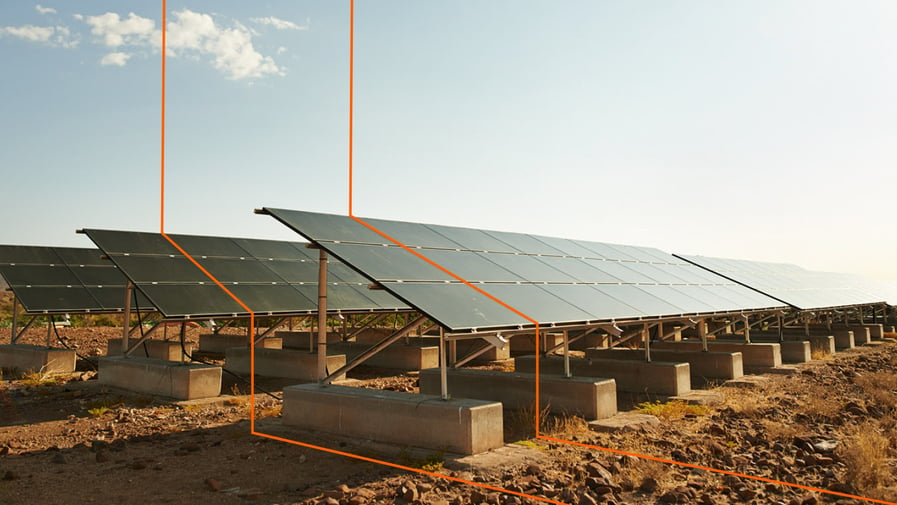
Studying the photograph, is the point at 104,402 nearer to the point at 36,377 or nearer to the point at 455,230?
the point at 36,377

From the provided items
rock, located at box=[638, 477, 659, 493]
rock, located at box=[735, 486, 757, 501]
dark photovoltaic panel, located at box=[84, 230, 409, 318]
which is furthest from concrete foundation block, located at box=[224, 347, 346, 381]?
rock, located at box=[735, 486, 757, 501]

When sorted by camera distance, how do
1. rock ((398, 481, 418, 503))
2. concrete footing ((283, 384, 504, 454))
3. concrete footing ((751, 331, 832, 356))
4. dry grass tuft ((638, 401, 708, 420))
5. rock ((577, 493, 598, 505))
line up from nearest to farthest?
rock ((577, 493, 598, 505)) < rock ((398, 481, 418, 503)) < concrete footing ((283, 384, 504, 454)) < dry grass tuft ((638, 401, 708, 420)) < concrete footing ((751, 331, 832, 356))

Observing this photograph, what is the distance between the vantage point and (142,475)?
10664 mm

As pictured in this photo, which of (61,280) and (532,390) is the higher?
(61,280)

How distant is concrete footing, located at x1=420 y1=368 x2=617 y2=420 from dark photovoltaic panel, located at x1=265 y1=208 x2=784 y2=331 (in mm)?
1637

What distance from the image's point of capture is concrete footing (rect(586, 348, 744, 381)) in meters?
20.8

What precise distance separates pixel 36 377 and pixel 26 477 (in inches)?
531

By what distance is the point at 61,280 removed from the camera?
83.3ft

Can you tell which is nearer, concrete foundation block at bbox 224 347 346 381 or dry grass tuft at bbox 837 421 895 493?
dry grass tuft at bbox 837 421 895 493

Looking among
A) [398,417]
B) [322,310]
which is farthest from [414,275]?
[398,417]

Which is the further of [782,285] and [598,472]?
[782,285]

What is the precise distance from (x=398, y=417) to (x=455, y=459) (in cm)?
156

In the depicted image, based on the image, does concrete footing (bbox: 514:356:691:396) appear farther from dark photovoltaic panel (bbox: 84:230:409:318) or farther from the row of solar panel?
dark photovoltaic panel (bbox: 84:230:409:318)

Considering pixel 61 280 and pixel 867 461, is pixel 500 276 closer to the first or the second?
pixel 867 461
